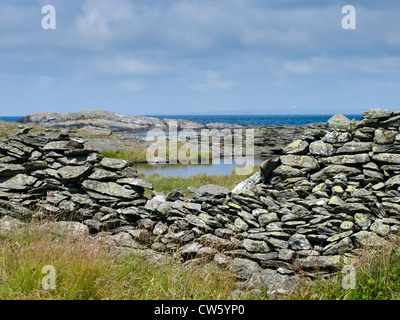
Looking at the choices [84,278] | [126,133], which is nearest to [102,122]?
A: [126,133]

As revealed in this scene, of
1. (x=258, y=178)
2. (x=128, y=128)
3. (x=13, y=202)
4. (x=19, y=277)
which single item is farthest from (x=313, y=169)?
(x=128, y=128)

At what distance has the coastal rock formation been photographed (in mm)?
8023

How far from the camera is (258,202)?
9070 millimetres

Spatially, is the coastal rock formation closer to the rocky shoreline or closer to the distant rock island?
the rocky shoreline

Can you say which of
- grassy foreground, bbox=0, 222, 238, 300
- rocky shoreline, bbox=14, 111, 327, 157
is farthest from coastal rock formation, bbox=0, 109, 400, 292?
grassy foreground, bbox=0, 222, 238, 300

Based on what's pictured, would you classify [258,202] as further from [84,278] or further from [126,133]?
[126,133]

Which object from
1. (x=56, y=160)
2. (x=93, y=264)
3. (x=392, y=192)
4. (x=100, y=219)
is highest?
(x=56, y=160)

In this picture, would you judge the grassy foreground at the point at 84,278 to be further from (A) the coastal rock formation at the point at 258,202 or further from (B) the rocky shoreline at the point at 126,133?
(B) the rocky shoreline at the point at 126,133

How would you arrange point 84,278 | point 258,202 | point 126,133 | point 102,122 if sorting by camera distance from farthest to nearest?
point 102,122 → point 126,133 → point 258,202 → point 84,278

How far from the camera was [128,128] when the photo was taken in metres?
110

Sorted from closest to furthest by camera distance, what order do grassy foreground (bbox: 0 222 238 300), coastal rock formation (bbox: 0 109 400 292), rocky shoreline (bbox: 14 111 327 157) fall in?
grassy foreground (bbox: 0 222 238 300), coastal rock formation (bbox: 0 109 400 292), rocky shoreline (bbox: 14 111 327 157)

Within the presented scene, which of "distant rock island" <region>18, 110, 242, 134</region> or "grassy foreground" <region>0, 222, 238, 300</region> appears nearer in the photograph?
"grassy foreground" <region>0, 222, 238, 300</region>
